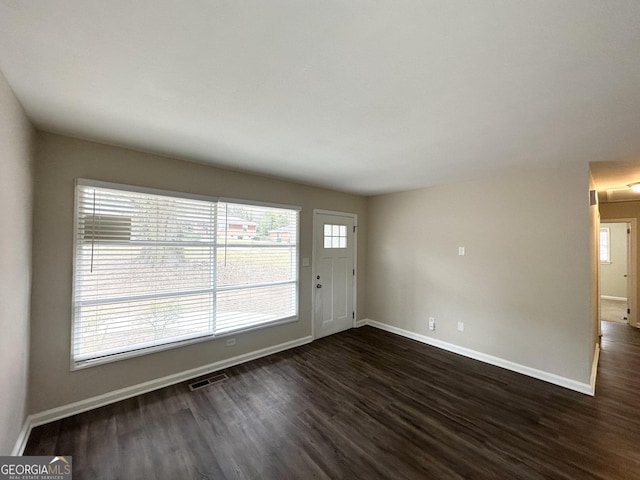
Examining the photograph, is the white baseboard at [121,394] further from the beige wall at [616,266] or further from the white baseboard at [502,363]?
the beige wall at [616,266]

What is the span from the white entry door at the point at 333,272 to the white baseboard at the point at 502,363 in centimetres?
93

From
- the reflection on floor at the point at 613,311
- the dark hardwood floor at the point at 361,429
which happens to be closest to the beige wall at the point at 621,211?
the reflection on floor at the point at 613,311

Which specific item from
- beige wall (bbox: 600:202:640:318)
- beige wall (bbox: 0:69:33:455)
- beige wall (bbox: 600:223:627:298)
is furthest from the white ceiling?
beige wall (bbox: 600:223:627:298)

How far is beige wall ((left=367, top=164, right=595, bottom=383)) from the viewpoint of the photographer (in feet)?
9.24

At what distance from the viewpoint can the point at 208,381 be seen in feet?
9.40

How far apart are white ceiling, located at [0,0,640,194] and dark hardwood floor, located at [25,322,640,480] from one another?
249 cm

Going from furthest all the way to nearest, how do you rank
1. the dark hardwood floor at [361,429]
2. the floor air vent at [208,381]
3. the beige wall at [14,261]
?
1. the floor air vent at [208,381]
2. the dark hardwood floor at [361,429]
3. the beige wall at [14,261]

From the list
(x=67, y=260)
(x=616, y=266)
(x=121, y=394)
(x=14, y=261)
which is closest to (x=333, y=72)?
(x=14, y=261)

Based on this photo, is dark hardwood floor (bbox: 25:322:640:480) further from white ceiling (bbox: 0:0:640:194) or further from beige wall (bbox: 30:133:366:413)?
white ceiling (bbox: 0:0:640:194)

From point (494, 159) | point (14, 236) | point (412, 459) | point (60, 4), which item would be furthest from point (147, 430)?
point (494, 159)

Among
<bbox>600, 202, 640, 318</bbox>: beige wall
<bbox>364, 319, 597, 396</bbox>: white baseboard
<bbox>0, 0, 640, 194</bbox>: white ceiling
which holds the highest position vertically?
→ <bbox>0, 0, 640, 194</bbox>: white ceiling

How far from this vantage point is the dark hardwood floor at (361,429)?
5.82 ft

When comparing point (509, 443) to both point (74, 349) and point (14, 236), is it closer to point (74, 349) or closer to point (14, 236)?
point (74, 349)

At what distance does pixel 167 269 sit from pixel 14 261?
1.16 metres
